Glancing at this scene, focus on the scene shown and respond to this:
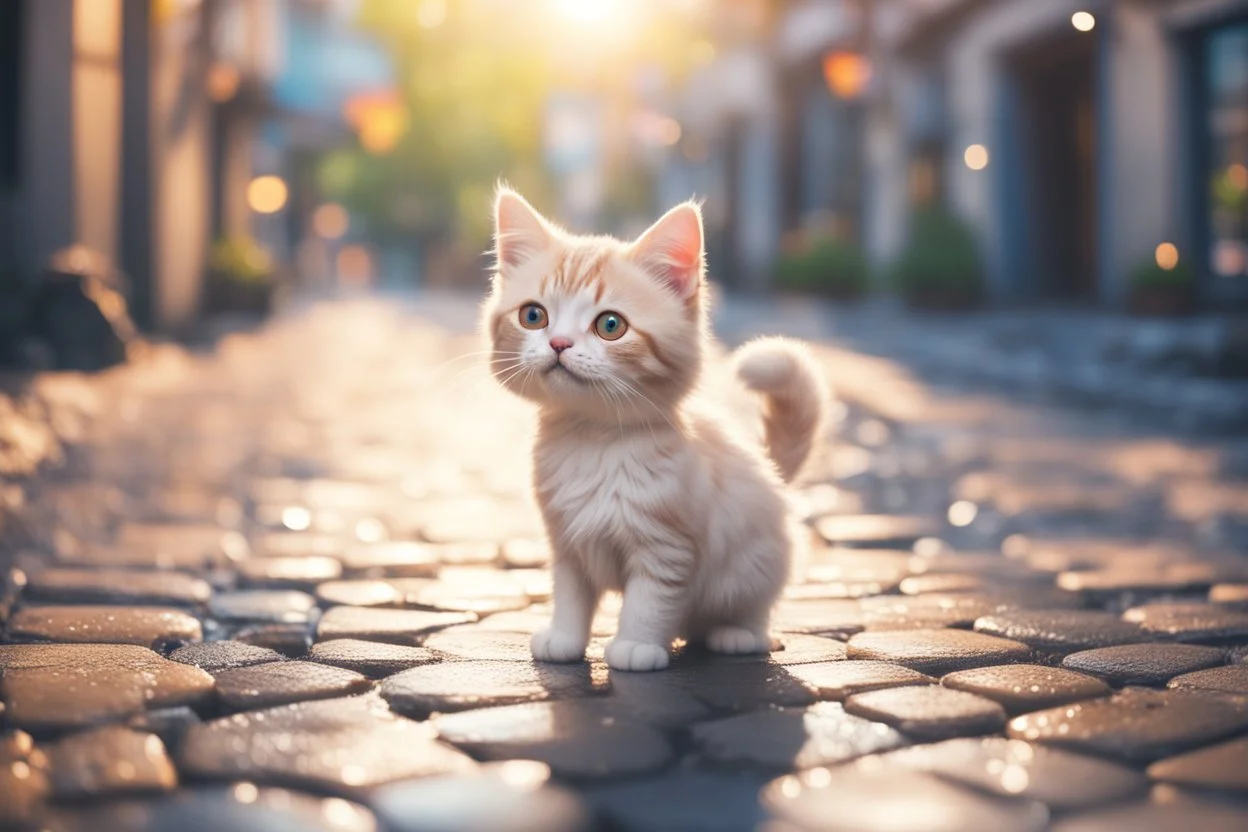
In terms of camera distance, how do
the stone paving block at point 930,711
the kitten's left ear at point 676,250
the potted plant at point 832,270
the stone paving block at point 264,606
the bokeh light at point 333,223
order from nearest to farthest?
the stone paving block at point 930,711, the kitten's left ear at point 676,250, the stone paving block at point 264,606, the potted plant at point 832,270, the bokeh light at point 333,223

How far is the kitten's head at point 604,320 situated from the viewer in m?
2.72

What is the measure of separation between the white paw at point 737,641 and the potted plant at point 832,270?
16.1 metres

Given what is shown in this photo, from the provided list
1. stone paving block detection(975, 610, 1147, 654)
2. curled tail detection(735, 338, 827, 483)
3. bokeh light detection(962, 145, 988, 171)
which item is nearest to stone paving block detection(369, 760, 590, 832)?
curled tail detection(735, 338, 827, 483)

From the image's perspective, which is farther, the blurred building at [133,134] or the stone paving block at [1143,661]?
the blurred building at [133,134]

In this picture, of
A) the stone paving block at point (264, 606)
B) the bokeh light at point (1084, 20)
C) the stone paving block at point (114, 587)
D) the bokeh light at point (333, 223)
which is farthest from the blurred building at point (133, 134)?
the bokeh light at point (333, 223)

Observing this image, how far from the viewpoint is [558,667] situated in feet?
9.30

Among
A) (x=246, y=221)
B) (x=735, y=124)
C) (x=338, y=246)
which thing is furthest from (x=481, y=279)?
(x=338, y=246)

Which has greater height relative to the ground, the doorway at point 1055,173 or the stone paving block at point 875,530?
the doorway at point 1055,173

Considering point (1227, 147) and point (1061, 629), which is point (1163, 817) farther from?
point (1227, 147)

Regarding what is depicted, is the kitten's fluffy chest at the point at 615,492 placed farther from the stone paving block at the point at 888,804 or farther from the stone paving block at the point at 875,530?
the stone paving block at the point at 875,530

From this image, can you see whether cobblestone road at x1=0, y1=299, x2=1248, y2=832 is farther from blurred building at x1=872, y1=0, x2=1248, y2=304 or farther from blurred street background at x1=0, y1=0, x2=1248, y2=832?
blurred building at x1=872, y1=0, x2=1248, y2=304

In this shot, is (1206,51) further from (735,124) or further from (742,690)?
(735,124)

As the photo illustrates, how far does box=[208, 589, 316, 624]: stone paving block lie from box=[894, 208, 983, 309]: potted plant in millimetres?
12590

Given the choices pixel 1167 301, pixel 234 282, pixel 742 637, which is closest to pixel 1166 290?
pixel 1167 301
